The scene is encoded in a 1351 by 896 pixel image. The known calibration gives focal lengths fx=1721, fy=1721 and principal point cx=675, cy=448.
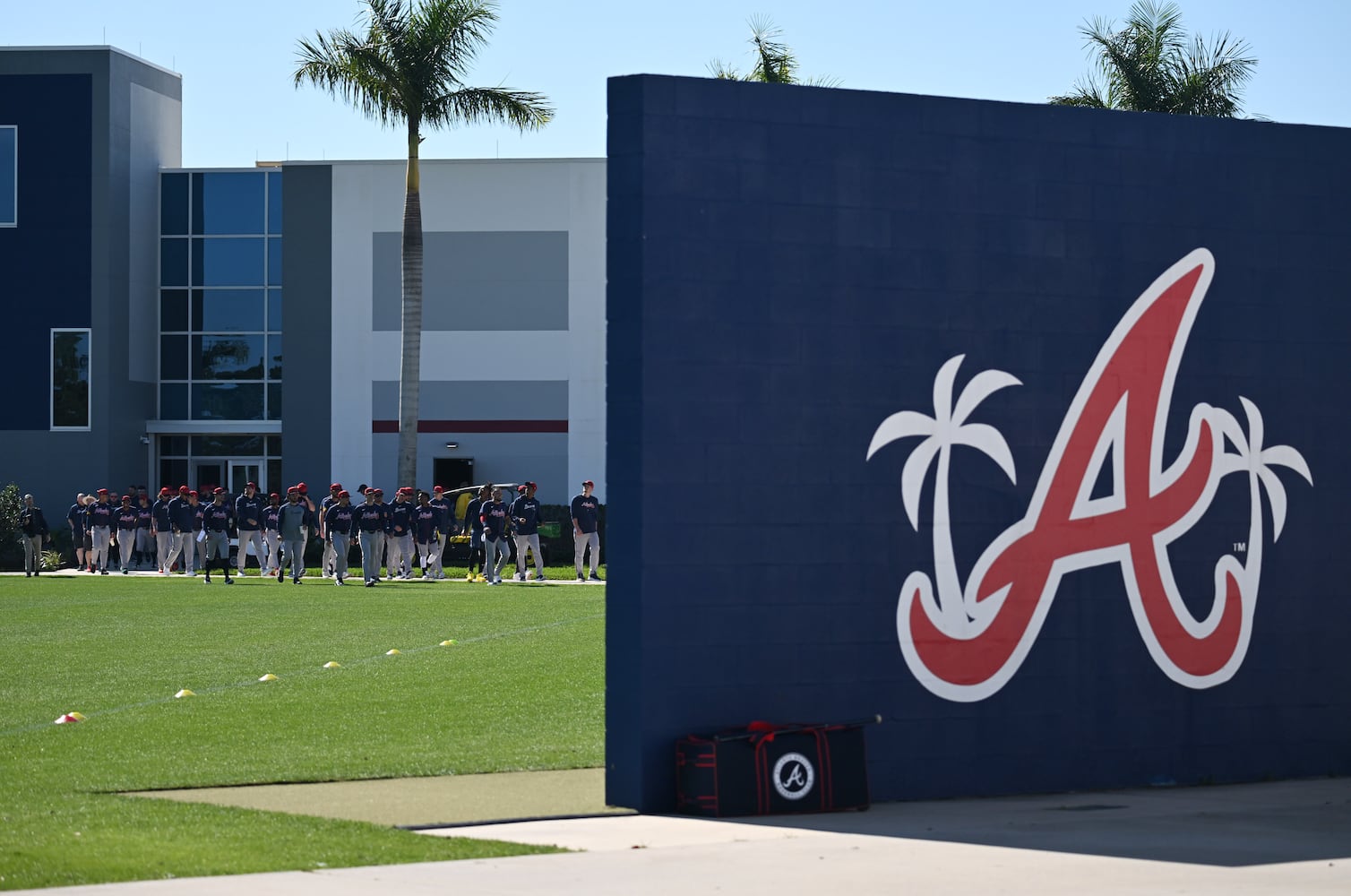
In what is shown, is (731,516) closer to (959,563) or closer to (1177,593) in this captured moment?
(959,563)

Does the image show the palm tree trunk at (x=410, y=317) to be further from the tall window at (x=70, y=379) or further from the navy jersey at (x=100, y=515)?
the tall window at (x=70, y=379)

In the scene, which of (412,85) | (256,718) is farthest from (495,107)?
(256,718)

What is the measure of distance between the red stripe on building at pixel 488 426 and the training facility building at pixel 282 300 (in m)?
0.06

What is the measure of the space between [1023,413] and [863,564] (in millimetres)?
1416

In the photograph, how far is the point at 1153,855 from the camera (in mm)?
7938

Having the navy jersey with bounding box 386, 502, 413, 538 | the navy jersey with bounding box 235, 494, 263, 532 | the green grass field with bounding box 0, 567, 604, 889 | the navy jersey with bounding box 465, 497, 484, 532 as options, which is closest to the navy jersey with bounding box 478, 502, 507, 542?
the navy jersey with bounding box 465, 497, 484, 532

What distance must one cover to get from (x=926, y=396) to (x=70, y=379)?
4200 centimetres

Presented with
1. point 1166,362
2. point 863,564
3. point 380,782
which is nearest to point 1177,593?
point 1166,362

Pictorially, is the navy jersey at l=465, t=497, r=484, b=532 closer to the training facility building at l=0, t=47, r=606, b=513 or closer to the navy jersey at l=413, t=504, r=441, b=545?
the navy jersey at l=413, t=504, r=441, b=545

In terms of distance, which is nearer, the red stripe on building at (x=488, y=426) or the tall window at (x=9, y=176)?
the tall window at (x=9, y=176)

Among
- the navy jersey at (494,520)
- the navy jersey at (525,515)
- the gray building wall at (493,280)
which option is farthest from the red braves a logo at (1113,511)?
the gray building wall at (493,280)

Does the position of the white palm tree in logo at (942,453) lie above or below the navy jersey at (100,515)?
above

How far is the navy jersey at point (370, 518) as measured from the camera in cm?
3372

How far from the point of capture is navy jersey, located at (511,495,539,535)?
113ft
